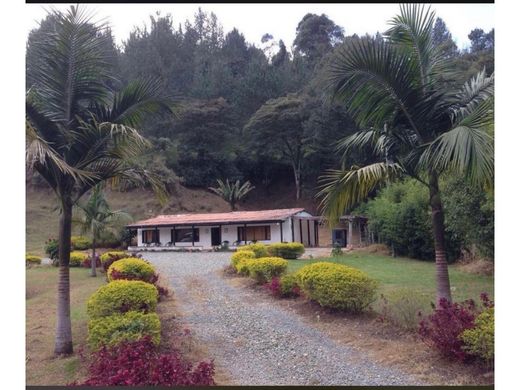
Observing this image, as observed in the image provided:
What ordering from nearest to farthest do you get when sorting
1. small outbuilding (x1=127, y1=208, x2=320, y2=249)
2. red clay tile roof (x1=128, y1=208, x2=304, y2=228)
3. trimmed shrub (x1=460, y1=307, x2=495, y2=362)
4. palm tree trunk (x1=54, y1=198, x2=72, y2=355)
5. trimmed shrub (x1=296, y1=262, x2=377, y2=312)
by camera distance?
trimmed shrub (x1=460, y1=307, x2=495, y2=362)
palm tree trunk (x1=54, y1=198, x2=72, y2=355)
trimmed shrub (x1=296, y1=262, x2=377, y2=312)
red clay tile roof (x1=128, y1=208, x2=304, y2=228)
small outbuilding (x1=127, y1=208, x2=320, y2=249)

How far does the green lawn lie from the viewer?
29.5 ft

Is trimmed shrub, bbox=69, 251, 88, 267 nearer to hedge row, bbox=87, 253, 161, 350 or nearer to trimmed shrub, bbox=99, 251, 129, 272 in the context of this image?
trimmed shrub, bbox=99, 251, 129, 272

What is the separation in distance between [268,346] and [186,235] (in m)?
10.3

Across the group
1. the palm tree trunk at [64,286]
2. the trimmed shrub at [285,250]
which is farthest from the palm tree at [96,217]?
the palm tree trunk at [64,286]

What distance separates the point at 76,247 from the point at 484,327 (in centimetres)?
1001

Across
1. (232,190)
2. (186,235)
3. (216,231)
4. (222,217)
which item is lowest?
(186,235)

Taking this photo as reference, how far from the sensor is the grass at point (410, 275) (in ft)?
29.3

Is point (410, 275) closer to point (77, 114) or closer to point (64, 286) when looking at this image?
point (64, 286)

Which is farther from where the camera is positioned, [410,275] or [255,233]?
[255,233]

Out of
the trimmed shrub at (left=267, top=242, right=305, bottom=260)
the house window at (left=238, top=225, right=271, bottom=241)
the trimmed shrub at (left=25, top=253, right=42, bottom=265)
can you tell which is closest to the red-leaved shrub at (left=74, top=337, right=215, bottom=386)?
the trimmed shrub at (left=25, top=253, right=42, bottom=265)

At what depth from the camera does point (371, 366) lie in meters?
4.63

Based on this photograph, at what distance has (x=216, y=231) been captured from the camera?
1504cm

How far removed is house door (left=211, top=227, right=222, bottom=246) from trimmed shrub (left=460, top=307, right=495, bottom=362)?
11.0 meters

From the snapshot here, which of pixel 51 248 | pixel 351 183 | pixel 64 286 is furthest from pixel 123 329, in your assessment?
pixel 51 248
